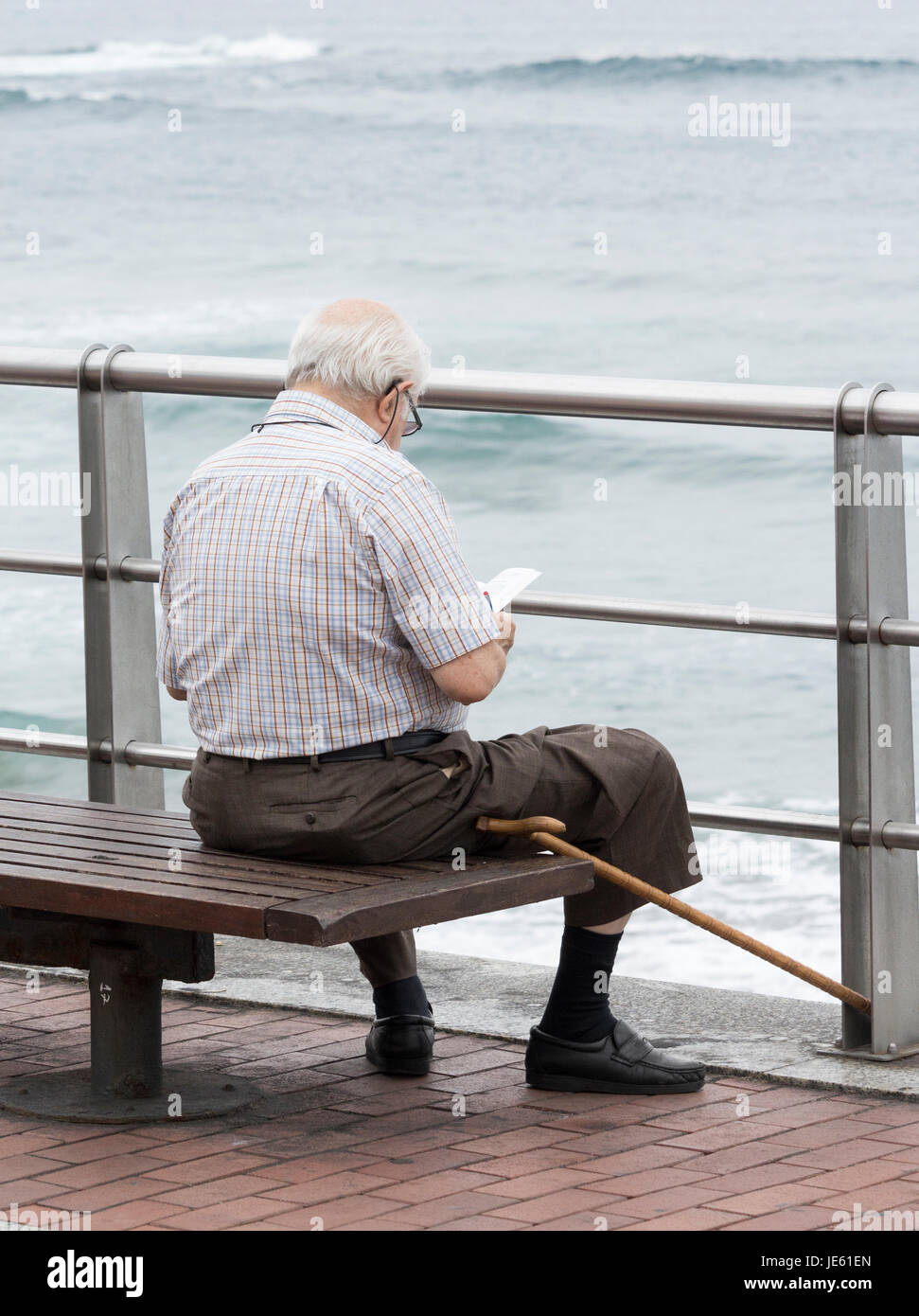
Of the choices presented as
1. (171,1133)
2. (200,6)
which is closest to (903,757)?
(171,1133)

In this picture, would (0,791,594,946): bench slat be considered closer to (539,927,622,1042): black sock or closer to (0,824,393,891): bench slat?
(0,824,393,891): bench slat

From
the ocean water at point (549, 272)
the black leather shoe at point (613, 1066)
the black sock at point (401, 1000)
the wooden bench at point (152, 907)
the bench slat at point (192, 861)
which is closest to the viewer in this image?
the wooden bench at point (152, 907)

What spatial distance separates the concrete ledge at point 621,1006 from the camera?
4.12 metres

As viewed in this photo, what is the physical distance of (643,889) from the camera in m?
3.87

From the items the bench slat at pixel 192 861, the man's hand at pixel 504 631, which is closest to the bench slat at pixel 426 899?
the bench slat at pixel 192 861

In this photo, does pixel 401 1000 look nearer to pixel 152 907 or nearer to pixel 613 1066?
pixel 613 1066

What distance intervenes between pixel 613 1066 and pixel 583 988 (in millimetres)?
159

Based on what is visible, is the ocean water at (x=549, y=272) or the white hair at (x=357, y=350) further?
the ocean water at (x=549, y=272)

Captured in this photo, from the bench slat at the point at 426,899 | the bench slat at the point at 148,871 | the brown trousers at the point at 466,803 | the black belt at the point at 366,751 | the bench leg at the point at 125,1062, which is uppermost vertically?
the black belt at the point at 366,751

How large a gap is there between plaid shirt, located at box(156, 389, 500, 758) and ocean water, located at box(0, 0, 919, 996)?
4.06 meters

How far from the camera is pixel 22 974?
5020 mm

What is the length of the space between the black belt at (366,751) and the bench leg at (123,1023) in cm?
47

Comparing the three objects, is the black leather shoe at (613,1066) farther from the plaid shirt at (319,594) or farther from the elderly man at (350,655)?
the plaid shirt at (319,594)

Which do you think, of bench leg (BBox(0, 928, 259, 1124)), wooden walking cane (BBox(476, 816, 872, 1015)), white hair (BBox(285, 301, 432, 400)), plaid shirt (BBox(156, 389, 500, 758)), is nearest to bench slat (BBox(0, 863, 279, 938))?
bench leg (BBox(0, 928, 259, 1124))
